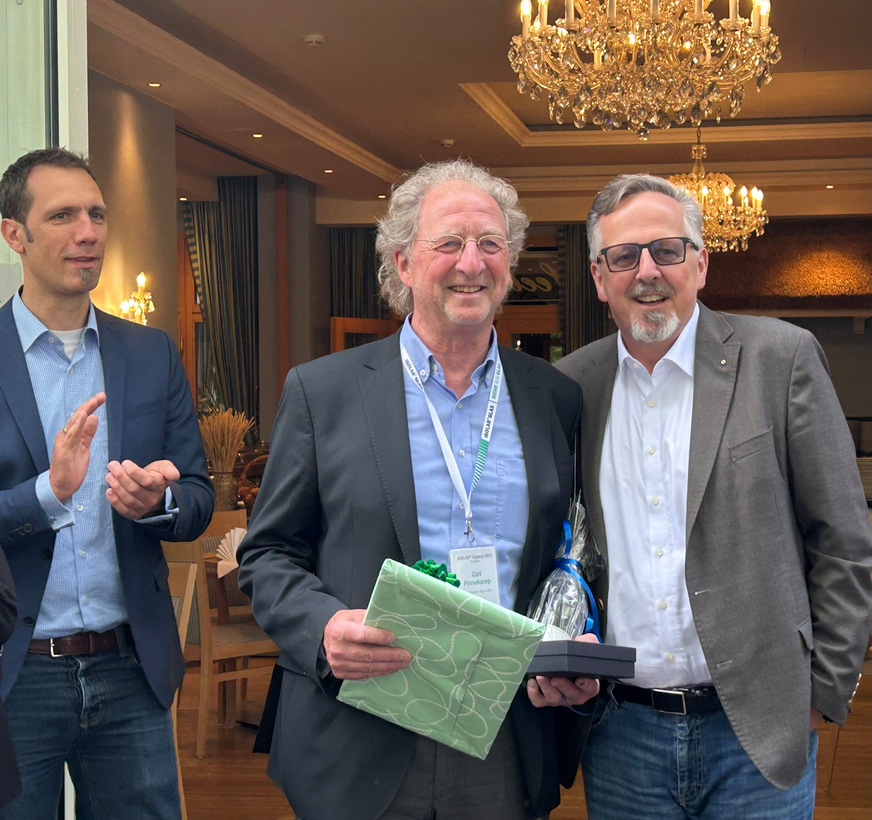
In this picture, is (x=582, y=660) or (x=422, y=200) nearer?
(x=582, y=660)

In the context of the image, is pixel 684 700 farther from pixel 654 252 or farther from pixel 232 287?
pixel 232 287

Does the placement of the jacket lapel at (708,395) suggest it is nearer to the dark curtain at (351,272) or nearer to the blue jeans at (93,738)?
the blue jeans at (93,738)

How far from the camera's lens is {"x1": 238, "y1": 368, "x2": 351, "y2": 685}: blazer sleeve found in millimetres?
1698

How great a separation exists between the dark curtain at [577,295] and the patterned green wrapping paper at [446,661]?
12.2 m

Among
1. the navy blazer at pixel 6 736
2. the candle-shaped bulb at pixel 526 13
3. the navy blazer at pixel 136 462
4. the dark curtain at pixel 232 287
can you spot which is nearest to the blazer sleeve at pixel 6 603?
the navy blazer at pixel 6 736

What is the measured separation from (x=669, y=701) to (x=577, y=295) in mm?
12270

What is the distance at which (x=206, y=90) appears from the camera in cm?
785

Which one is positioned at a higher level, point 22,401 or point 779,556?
point 22,401

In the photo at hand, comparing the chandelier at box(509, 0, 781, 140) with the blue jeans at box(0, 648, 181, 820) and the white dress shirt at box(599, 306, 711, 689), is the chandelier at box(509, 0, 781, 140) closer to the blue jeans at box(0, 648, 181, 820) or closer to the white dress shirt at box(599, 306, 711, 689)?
the white dress shirt at box(599, 306, 711, 689)

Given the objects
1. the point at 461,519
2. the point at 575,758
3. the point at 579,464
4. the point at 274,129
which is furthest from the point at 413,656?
the point at 274,129

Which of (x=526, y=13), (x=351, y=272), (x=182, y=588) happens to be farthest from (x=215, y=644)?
(x=351, y=272)

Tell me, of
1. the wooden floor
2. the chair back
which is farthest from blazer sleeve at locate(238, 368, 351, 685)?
the wooden floor

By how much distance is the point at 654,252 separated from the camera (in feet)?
6.17

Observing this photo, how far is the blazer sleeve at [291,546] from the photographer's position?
170 cm
